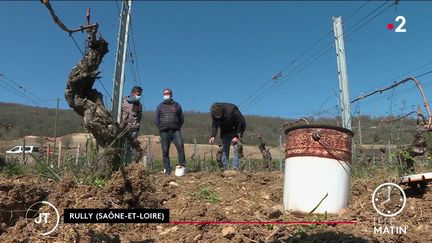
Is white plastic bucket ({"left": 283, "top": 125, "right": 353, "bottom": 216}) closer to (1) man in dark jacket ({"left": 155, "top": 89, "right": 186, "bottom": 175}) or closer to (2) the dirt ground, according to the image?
(2) the dirt ground

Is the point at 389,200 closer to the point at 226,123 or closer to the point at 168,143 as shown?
the point at 226,123

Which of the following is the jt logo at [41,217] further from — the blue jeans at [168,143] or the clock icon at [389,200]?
the blue jeans at [168,143]

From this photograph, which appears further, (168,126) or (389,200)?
(168,126)

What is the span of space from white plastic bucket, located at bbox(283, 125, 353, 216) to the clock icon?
1.45ft

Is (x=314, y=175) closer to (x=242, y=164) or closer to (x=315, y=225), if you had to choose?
(x=315, y=225)

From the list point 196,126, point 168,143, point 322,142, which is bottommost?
point 322,142

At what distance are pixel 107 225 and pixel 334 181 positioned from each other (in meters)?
2.38

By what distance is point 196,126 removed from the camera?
43.7 metres

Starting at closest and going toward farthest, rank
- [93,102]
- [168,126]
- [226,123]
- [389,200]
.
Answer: [389,200], [93,102], [168,126], [226,123]

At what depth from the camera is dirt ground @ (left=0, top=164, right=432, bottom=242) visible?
4.17 meters

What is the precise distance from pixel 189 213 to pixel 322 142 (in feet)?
5.24

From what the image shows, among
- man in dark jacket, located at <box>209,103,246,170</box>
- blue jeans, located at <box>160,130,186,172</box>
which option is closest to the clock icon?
man in dark jacket, located at <box>209,103,246,170</box>

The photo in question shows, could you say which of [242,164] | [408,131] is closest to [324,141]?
[408,131]

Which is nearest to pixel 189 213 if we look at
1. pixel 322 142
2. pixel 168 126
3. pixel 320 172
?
pixel 320 172
